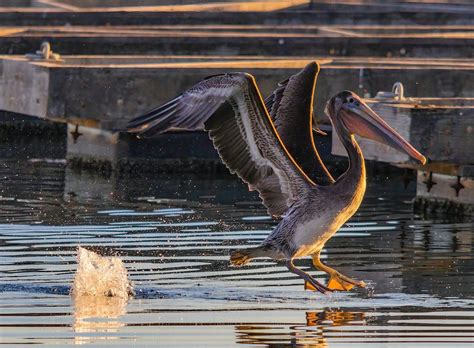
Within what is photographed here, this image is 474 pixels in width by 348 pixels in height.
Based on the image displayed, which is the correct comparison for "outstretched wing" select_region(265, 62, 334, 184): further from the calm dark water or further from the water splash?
the water splash

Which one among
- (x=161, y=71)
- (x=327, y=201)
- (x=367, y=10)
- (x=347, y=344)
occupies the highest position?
(x=367, y=10)

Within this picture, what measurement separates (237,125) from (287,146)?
1204 mm

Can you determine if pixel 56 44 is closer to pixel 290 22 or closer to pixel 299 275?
pixel 290 22

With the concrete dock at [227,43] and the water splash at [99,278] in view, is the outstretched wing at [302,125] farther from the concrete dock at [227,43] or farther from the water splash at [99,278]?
the concrete dock at [227,43]

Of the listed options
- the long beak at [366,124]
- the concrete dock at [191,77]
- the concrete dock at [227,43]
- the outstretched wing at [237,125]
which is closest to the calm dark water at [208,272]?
the outstretched wing at [237,125]

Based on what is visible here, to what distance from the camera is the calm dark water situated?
13.0 meters

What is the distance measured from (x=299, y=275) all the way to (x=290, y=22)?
77.5ft

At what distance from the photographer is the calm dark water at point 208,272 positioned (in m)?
13.0

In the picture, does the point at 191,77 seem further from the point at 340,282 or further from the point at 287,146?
the point at 340,282

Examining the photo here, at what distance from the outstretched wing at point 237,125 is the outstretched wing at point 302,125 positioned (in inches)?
17.2

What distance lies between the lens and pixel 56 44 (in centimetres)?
2902

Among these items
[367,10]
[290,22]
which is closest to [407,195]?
[290,22]

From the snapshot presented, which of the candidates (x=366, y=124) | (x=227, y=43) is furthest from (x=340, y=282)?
(x=227, y=43)

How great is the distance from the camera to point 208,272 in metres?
15.9
